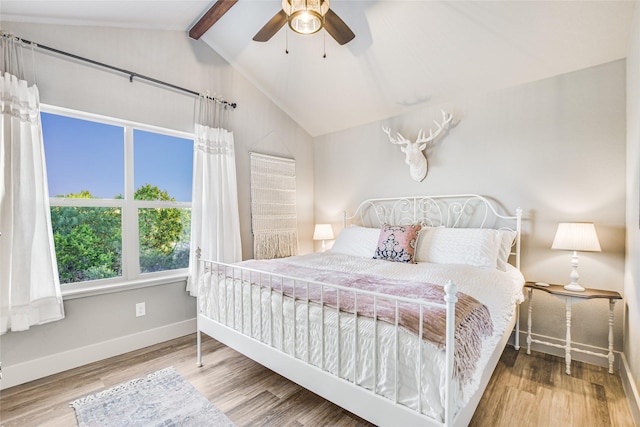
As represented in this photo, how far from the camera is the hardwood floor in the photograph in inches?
69.0

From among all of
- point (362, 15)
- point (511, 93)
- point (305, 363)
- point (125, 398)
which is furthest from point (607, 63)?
point (125, 398)

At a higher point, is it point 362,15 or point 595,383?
point 362,15

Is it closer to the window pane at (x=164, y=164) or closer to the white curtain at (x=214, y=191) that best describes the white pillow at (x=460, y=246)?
the white curtain at (x=214, y=191)

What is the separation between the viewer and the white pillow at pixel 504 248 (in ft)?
8.15

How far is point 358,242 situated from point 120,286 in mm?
2318

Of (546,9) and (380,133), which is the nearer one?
(546,9)

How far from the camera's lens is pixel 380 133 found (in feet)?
12.3

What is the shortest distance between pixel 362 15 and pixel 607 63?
2.04 m

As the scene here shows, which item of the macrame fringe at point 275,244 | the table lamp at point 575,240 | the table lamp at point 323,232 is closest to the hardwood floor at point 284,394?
the table lamp at point 575,240

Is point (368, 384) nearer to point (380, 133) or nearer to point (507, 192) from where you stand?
point (507, 192)

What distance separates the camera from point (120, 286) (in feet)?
8.51

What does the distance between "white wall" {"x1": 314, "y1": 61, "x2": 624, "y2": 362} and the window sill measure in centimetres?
Result: 284

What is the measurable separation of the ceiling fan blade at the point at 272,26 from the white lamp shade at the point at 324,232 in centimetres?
241

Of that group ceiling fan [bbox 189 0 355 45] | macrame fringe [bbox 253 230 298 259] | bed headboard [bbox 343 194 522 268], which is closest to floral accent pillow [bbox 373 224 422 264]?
bed headboard [bbox 343 194 522 268]
